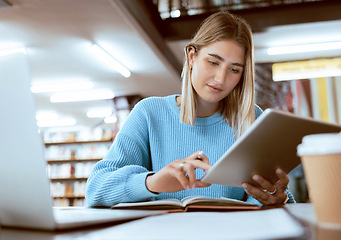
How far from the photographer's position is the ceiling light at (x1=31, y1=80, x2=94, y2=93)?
684 centimetres

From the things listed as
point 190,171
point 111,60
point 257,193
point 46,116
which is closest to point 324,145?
point 190,171

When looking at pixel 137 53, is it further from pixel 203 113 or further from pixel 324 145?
pixel 324 145

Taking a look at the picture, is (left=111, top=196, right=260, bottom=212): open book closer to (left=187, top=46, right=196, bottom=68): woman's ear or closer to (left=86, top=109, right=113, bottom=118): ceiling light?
(left=187, top=46, right=196, bottom=68): woman's ear

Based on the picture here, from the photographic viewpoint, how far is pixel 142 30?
452 centimetres

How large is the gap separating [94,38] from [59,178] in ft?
11.1

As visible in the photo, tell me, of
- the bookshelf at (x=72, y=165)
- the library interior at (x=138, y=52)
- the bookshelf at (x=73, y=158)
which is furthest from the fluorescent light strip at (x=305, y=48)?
the bookshelf at (x=72, y=165)

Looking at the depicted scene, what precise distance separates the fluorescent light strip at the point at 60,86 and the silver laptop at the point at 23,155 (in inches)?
253

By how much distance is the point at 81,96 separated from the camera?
7.79m

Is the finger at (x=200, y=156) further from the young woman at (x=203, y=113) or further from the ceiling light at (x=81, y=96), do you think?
the ceiling light at (x=81, y=96)

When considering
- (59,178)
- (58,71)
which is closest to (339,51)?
(58,71)

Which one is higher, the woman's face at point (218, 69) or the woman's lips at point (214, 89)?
the woman's face at point (218, 69)

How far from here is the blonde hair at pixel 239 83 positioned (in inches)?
54.2

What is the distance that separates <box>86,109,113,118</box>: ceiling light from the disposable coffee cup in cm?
891

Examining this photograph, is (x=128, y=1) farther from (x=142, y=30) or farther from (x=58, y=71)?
(x=58, y=71)
